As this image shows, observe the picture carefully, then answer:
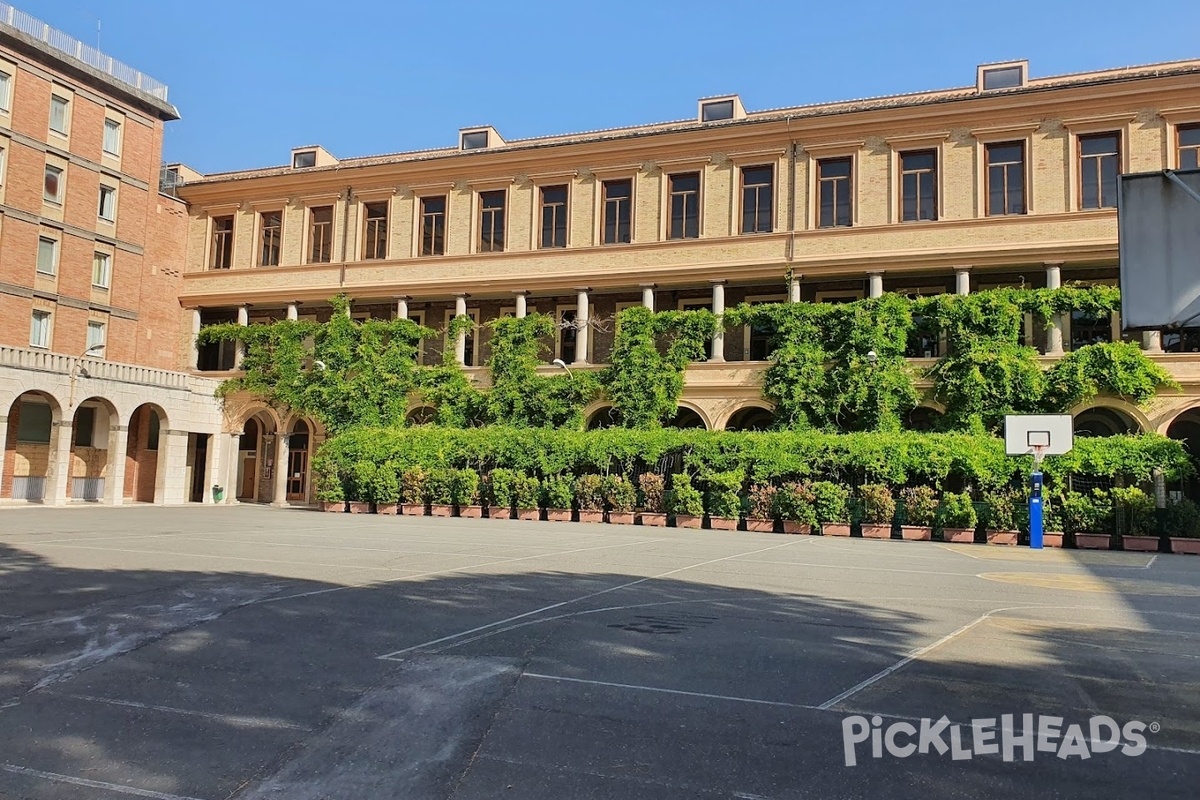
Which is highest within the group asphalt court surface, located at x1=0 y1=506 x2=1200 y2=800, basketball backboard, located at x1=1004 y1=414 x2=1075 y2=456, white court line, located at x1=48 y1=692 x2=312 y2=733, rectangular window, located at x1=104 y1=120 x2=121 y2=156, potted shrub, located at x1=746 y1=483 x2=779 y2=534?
rectangular window, located at x1=104 y1=120 x2=121 y2=156

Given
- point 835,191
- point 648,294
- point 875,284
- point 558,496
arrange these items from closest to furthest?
point 558,496
point 875,284
point 835,191
point 648,294

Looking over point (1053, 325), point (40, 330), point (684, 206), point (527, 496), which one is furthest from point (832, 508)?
point (40, 330)

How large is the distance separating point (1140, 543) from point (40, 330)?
3550cm

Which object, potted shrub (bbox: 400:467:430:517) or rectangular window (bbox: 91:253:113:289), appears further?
rectangular window (bbox: 91:253:113:289)

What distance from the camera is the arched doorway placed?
102ft

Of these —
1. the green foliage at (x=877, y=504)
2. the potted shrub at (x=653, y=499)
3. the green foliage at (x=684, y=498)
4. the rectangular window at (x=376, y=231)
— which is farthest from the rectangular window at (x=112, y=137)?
the green foliage at (x=877, y=504)

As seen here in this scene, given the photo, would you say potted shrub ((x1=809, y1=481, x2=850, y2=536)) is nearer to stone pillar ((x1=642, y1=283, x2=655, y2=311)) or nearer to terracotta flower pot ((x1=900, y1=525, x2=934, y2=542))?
terracotta flower pot ((x1=900, y1=525, x2=934, y2=542))

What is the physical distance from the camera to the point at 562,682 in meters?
5.88

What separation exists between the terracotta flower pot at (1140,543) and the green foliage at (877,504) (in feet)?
17.0

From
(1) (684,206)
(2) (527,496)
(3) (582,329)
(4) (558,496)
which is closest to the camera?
(4) (558,496)

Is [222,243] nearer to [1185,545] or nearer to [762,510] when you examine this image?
[762,510]

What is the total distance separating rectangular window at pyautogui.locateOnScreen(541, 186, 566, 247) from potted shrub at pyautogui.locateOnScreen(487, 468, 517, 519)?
10115mm

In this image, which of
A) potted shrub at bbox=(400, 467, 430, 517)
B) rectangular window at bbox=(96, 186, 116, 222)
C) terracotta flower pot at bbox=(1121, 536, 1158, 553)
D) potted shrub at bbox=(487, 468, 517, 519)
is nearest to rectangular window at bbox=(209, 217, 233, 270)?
rectangular window at bbox=(96, 186, 116, 222)

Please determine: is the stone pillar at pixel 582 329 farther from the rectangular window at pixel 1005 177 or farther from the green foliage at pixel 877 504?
the rectangular window at pixel 1005 177
